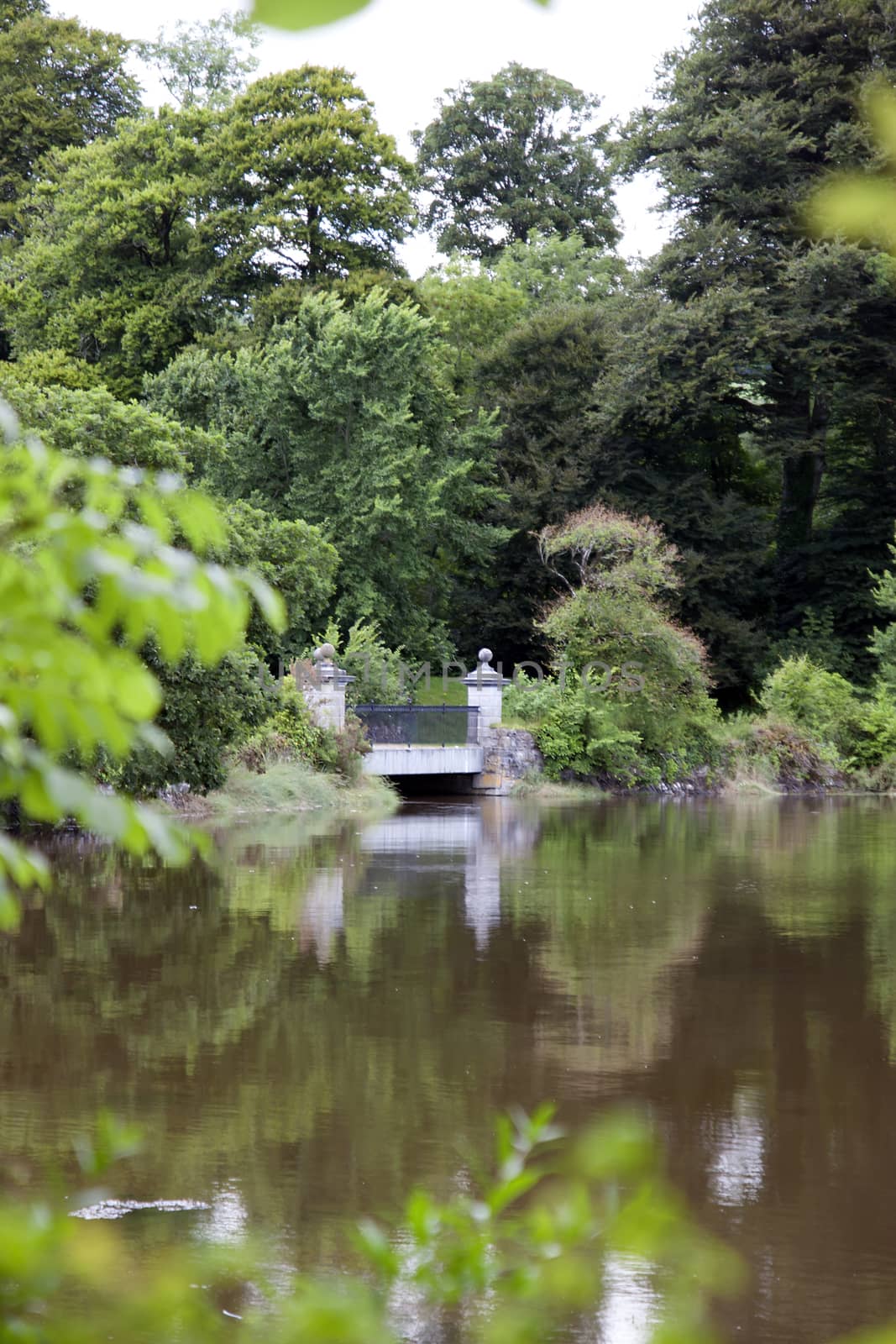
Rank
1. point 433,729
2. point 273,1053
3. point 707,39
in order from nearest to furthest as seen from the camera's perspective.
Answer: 1. point 273,1053
2. point 433,729
3. point 707,39

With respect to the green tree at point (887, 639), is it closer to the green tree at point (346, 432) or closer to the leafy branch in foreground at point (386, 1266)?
the green tree at point (346, 432)

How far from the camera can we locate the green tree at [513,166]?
175 ft

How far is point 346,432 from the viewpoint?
36.1 m

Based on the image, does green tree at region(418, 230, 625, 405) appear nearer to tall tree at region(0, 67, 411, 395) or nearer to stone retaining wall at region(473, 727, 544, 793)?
tall tree at region(0, 67, 411, 395)

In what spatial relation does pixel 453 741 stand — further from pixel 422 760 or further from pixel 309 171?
pixel 309 171

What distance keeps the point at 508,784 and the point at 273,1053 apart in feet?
73.9

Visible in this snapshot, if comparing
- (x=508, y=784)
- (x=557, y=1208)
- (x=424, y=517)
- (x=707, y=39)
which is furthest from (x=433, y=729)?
(x=557, y=1208)

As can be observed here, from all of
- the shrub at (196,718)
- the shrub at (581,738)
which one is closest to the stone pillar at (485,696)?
the shrub at (581,738)

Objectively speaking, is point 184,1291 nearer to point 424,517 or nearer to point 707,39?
point 424,517

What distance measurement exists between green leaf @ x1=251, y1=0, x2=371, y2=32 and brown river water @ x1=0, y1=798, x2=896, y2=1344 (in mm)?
3268

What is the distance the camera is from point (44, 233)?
139ft

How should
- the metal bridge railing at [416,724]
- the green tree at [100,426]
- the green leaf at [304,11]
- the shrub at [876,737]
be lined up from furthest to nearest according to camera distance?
the shrub at [876,737] → the metal bridge railing at [416,724] → the green tree at [100,426] → the green leaf at [304,11]

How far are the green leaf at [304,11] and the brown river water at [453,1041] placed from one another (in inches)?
129

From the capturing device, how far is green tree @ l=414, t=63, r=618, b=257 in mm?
Result: 53312
